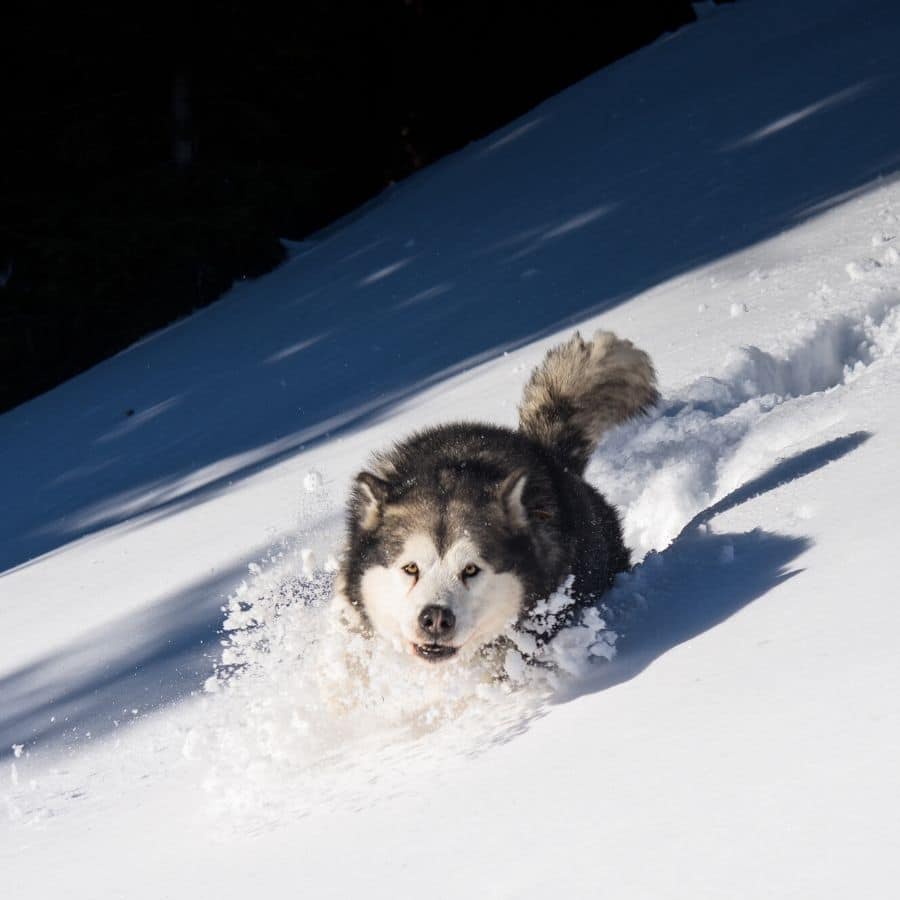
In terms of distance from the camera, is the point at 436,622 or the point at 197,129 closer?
the point at 436,622

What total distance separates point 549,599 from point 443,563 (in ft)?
1.51

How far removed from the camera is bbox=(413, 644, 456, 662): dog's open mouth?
404 cm

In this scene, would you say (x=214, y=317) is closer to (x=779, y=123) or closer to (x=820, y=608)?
(x=779, y=123)

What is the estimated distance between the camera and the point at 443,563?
4.12m

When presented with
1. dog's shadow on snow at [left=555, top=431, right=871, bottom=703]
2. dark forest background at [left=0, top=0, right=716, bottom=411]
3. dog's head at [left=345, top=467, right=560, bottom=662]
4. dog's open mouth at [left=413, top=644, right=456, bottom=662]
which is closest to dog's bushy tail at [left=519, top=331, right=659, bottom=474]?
dog's shadow on snow at [left=555, top=431, right=871, bottom=703]

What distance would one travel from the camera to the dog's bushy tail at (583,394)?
18.1ft

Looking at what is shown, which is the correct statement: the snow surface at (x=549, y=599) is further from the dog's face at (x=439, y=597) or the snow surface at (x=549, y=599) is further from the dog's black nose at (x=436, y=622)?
the dog's black nose at (x=436, y=622)

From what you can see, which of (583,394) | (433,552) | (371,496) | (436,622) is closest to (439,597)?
(436,622)

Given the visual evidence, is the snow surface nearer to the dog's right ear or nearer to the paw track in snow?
the paw track in snow

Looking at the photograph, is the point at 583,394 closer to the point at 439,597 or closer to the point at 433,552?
the point at 433,552

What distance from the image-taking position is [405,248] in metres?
13.9

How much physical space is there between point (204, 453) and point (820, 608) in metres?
6.67

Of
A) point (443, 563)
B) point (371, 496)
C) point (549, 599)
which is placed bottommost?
point (549, 599)

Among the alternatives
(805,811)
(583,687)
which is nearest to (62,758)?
(583,687)
